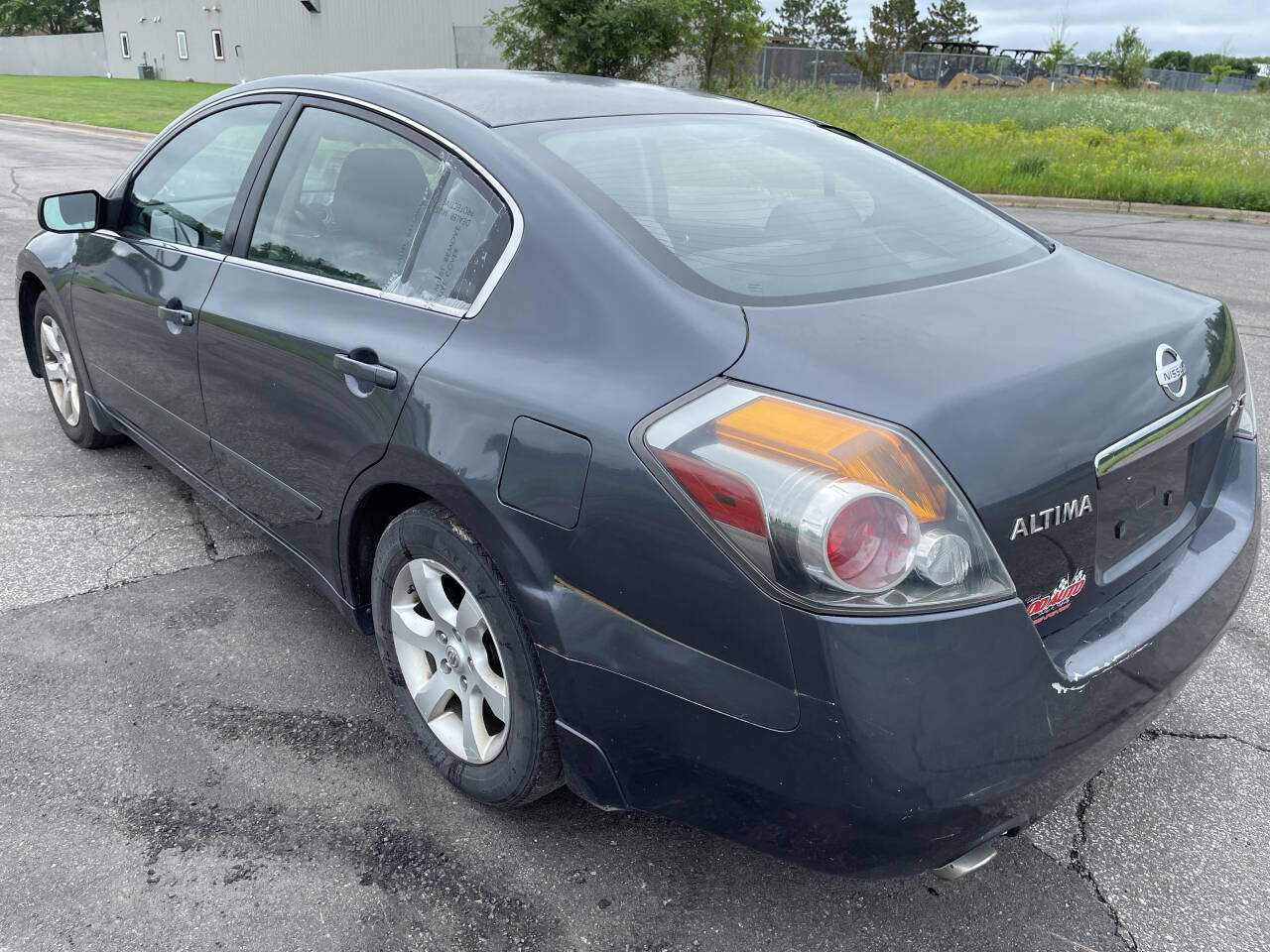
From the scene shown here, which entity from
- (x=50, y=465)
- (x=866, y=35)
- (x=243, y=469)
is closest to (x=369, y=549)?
(x=243, y=469)

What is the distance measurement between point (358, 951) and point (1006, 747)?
1.27 meters

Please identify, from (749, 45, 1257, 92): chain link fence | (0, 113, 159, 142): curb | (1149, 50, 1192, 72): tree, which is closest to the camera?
(0, 113, 159, 142): curb

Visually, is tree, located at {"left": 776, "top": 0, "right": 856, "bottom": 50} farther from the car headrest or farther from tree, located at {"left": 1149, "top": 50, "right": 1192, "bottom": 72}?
the car headrest

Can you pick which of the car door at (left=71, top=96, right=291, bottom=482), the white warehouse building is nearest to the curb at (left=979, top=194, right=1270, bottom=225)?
the car door at (left=71, top=96, right=291, bottom=482)

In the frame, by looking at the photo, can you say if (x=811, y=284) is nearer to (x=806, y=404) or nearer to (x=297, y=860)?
(x=806, y=404)

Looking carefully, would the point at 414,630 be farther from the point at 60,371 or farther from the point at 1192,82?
the point at 1192,82

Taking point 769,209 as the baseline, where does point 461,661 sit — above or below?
below

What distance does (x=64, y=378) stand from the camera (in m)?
4.44

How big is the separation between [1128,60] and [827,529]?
55.4 m

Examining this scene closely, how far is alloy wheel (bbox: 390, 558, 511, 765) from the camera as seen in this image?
2201 millimetres

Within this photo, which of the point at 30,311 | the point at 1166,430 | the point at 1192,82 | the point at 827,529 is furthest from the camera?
the point at 1192,82

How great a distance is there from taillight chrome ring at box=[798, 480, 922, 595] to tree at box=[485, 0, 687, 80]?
21407 mm

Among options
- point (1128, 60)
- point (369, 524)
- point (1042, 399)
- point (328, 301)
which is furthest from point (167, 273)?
point (1128, 60)

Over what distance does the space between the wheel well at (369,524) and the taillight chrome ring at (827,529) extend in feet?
3.30
